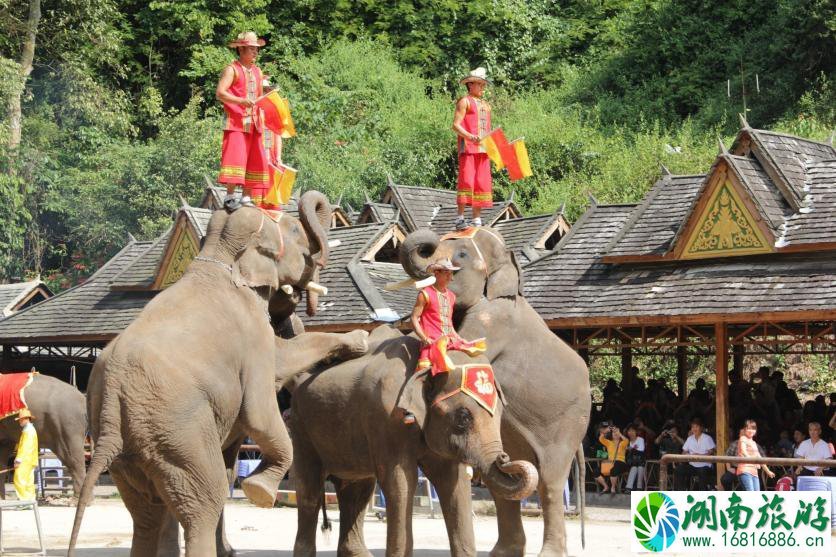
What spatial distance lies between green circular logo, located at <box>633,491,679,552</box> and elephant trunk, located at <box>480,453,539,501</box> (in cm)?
219

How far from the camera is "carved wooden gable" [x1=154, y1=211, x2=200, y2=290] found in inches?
1029

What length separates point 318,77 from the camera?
43.3 meters

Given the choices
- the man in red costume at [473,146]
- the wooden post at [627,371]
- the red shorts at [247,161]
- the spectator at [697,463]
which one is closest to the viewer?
the red shorts at [247,161]

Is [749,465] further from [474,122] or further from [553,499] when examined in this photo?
[474,122]

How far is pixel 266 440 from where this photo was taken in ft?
31.6

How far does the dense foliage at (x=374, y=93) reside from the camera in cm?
3634

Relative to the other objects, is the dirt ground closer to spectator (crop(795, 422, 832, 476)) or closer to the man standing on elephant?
the man standing on elephant

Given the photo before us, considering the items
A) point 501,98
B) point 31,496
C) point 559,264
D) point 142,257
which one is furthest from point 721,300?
point 501,98

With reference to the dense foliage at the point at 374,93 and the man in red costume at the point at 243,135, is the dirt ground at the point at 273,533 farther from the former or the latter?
the dense foliage at the point at 374,93

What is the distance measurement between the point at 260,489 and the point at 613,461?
464 inches

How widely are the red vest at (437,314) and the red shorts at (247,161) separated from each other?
1.57 m

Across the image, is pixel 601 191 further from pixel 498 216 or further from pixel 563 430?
pixel 563 430

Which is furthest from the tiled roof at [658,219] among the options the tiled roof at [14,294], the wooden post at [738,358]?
the tiled roof at [14,294]

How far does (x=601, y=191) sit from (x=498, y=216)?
28.3ft
